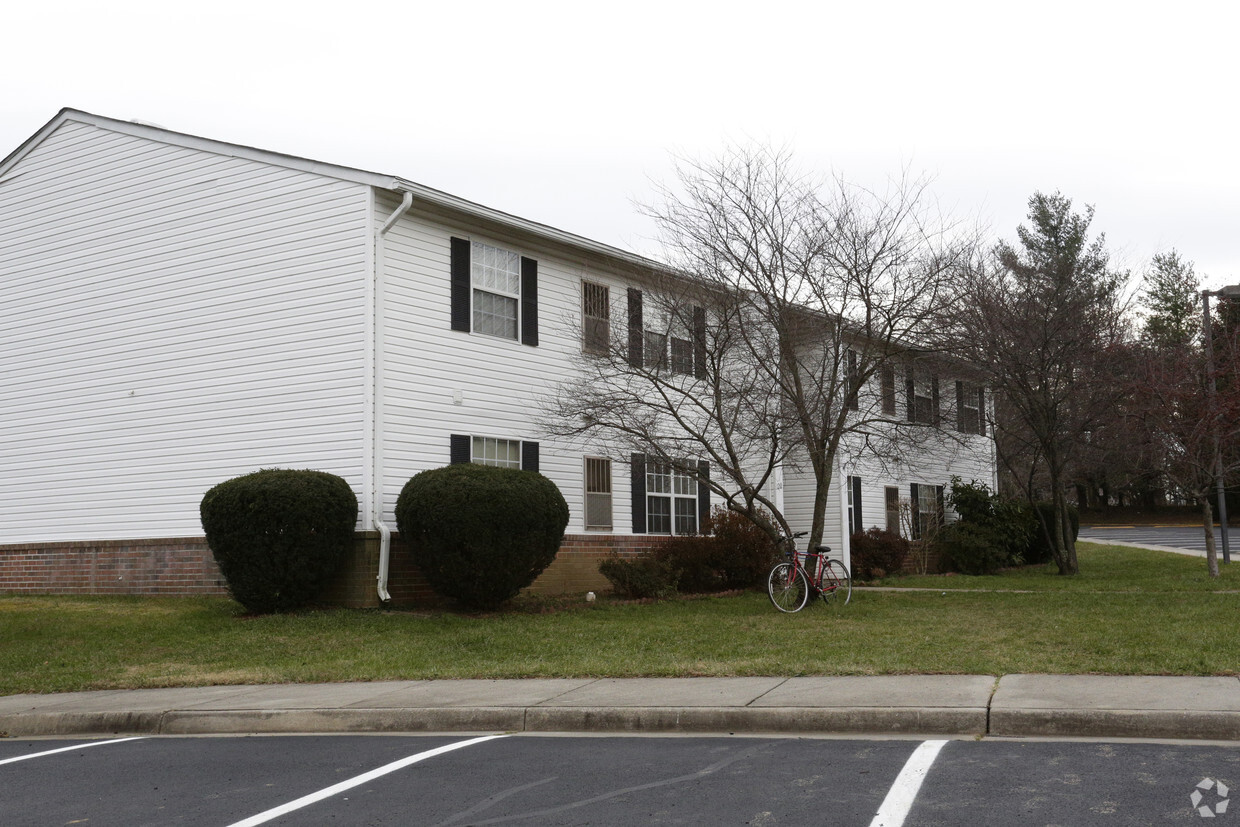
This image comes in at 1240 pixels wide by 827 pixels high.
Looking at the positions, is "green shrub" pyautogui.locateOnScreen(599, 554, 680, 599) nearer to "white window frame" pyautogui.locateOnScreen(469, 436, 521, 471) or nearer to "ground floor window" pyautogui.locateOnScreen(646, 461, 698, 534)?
"white window frame" pyautogui.locateOnScreen(469, 436, 521, 471)

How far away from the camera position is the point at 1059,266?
2425cm

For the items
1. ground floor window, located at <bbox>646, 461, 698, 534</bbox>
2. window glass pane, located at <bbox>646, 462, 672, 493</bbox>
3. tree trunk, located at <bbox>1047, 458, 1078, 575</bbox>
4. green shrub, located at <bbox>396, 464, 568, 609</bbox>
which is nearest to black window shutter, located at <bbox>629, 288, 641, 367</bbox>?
green shrub, located at <bbox>396, 464, 568, 609</bbox>

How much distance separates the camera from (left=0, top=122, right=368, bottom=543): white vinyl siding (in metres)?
16.6

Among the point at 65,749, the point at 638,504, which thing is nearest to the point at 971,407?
the point at 638,504

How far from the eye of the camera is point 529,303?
733 inches

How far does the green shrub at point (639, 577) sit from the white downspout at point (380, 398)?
11.4ft

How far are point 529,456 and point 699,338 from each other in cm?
340

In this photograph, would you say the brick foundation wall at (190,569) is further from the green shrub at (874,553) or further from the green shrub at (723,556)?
the green shrub at (874,553)

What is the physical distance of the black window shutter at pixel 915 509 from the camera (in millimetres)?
27042

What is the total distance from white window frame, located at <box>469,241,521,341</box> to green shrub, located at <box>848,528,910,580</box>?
30.8 ft

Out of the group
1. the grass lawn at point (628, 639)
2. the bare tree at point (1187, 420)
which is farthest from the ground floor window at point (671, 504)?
the bare tree at point (1187, 420)

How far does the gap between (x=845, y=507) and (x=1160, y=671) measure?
46.2ft

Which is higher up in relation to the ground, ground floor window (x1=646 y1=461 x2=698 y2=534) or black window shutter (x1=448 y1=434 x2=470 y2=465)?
black window shutter (x1=448 y1=434 x2=470 y2=465)

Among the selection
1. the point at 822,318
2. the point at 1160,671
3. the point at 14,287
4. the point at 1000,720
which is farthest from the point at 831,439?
the point at 14,287
